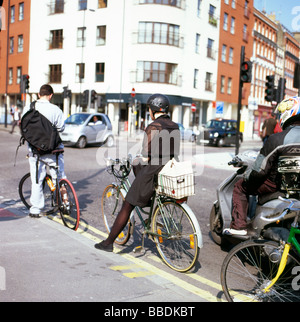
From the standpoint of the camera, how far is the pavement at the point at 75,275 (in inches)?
126

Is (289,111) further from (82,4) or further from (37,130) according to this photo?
(82,4)

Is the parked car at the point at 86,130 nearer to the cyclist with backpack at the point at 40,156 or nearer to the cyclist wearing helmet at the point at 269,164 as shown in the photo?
the cyclist with backpack at the point at 40,156

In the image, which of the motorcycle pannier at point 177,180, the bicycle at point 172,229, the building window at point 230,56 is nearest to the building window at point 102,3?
the building window at point 230,56

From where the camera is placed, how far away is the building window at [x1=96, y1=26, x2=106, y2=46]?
3744 cm

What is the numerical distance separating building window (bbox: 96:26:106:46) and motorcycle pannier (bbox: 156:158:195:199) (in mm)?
35335

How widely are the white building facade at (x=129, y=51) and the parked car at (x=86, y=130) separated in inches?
501

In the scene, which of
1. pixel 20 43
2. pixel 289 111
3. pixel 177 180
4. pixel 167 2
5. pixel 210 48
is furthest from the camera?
pixel 20 43

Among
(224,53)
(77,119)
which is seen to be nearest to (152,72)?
(224,53)

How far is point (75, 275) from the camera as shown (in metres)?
3.60

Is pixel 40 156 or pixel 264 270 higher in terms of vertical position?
pixel 40 156

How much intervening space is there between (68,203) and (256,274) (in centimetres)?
302

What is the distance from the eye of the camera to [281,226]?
12.2 feet

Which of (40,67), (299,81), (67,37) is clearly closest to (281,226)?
(299,81)

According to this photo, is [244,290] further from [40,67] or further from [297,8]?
[40,67]
